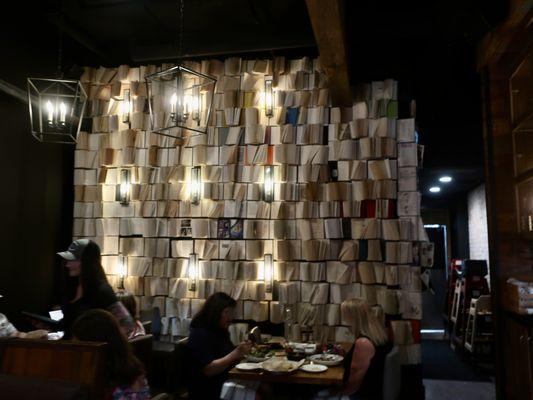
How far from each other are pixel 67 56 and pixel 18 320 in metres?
3.28

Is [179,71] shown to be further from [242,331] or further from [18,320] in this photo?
[18,320]

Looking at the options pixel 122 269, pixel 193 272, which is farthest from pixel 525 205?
pixel 122 269

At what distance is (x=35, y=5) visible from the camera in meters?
5.37

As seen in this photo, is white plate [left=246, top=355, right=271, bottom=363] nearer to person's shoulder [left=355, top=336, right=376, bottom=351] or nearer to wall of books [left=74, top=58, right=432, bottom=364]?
person's shoulder [left=355, top=336, right=376, bottom=351]

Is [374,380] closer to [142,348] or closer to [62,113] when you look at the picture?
[142,348]

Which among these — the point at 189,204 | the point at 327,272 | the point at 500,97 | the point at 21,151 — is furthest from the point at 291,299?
the point at 21,151

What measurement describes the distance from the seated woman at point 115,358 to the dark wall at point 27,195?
136 inches

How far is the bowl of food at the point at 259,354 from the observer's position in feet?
11.9

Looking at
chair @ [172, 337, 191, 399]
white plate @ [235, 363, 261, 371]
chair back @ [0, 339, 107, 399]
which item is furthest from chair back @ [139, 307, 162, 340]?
chair back @ [0, 339, 107, 399]

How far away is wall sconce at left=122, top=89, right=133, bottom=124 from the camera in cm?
600

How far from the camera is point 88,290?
2.95 meters

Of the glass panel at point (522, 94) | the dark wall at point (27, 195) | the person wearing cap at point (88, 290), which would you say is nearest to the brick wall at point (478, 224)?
the glass panel at point (522, 94)

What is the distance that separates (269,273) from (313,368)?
1.96 meters

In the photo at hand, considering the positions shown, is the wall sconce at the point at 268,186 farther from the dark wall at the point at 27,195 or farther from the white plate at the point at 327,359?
the dark wall at the point at 27,195
